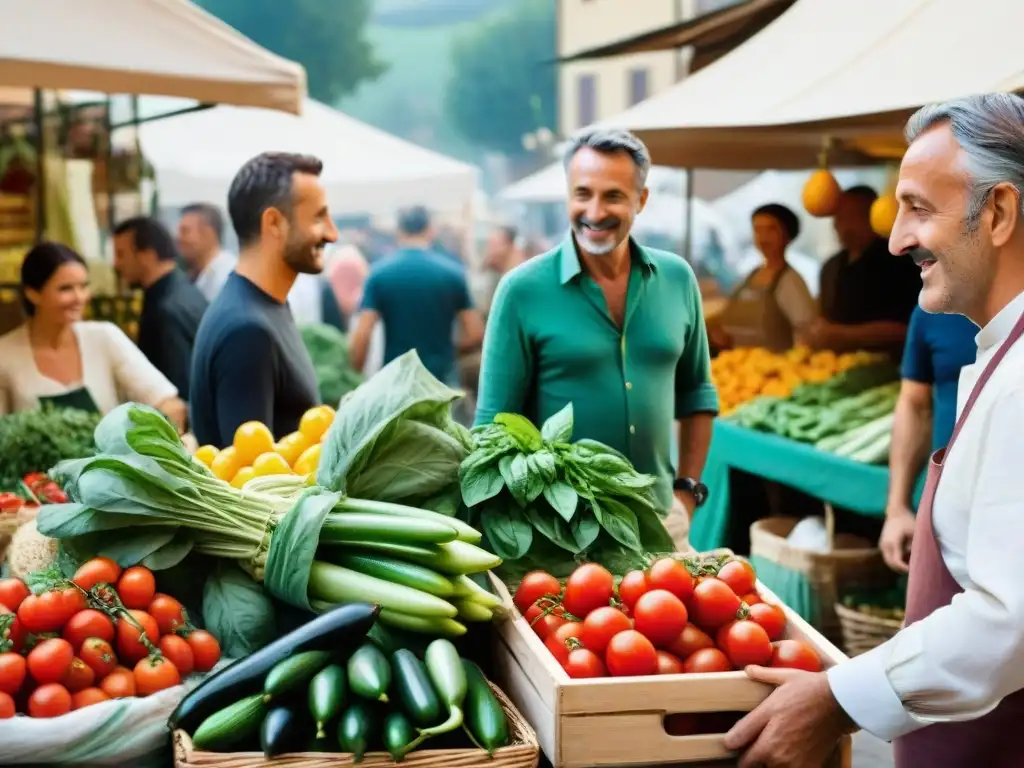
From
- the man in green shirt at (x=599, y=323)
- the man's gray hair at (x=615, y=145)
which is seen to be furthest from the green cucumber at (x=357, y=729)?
the man's gray hair at (x=615, y=145)

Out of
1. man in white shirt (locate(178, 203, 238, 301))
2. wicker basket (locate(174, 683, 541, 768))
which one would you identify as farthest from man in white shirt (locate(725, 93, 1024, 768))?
man in white shirt (locate(178, 203, 238, 301))

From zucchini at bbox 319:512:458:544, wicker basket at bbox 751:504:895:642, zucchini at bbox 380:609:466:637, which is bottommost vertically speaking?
wicker basket at bbox 751:504:895:642

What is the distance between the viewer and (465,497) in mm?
2480

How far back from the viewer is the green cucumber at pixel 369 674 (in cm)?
204

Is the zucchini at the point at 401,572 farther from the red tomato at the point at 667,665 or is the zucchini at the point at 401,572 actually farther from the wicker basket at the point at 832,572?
the wicker basket at the point at 832,572

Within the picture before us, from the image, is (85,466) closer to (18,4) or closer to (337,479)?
(337,479)

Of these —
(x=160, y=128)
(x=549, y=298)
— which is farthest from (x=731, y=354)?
(x=160, y=128)

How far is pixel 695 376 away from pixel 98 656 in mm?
2269

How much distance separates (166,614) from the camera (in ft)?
7.38

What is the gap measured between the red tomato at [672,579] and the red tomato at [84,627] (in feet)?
3.12

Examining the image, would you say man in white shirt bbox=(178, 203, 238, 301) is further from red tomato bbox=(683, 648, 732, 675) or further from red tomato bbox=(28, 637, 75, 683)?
red tomato bbox=(683, 648, 732, 675)

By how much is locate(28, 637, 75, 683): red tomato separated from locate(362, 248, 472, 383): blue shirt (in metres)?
5.82

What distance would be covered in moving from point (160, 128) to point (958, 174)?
9052 millimetres

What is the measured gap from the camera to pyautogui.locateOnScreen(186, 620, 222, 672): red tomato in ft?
7.34
